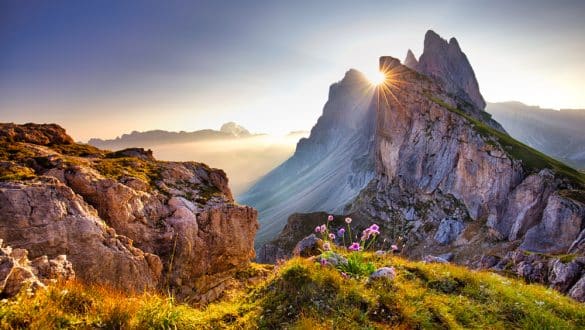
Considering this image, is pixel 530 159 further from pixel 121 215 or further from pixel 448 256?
pixel 121 215

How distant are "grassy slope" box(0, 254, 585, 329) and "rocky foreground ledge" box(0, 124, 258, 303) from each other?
335 centimetres

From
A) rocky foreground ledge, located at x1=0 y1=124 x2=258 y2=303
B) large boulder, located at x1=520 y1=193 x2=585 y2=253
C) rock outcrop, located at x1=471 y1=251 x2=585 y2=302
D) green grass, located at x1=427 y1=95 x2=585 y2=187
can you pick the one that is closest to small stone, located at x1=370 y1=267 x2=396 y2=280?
rocky foreground ledge, located at x1=0 y1=124 x2=258 y2=303

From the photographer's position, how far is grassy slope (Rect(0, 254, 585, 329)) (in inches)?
259

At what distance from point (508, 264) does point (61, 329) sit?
51581mm

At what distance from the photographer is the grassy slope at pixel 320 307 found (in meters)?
6.57

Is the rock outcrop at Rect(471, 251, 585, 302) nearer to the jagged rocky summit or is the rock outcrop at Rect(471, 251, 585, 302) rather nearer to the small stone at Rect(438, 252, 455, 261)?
the jagged rocky summit

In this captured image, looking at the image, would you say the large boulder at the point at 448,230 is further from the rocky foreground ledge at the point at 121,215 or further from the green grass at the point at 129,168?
the green grass at the point at 129,168

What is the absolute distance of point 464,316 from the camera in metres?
8.77

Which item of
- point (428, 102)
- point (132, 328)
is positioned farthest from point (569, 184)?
point (132, 328)

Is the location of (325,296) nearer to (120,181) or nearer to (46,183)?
(46,183)

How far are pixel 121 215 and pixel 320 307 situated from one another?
18420mm

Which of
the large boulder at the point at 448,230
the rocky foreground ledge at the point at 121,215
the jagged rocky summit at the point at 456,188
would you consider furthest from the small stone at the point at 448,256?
the rocky foreground ledge at the point at 121,215

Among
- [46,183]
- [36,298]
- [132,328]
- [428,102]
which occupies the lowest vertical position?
[132,328]

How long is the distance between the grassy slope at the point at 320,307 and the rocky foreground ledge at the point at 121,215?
335cm
